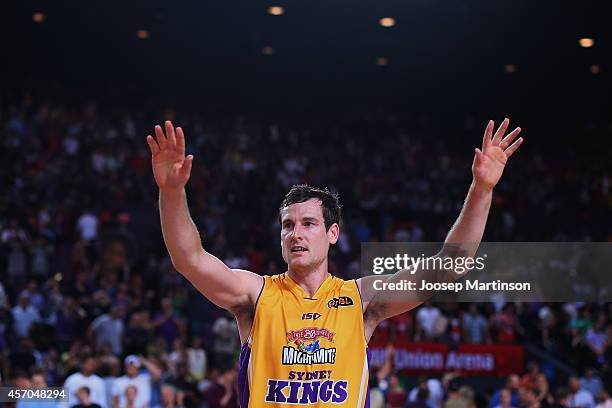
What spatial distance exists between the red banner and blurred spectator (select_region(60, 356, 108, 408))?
14.5 ft

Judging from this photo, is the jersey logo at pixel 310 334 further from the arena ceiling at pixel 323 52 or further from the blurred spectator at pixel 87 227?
the arena ceiling at pixel 323 52

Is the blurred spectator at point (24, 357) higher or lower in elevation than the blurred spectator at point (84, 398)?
higher

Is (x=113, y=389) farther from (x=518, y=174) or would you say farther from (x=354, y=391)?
(x=518, y=174)

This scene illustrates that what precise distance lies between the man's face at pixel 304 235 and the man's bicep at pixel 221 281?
0.21 metres

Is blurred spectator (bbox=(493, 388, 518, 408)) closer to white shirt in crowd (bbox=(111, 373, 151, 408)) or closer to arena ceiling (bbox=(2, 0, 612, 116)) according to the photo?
white shirt in crowd (bbox=(111, 373, 151, 408))

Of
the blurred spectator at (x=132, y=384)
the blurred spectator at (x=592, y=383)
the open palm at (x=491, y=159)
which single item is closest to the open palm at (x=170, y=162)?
the open palm at (x=491, y=159)

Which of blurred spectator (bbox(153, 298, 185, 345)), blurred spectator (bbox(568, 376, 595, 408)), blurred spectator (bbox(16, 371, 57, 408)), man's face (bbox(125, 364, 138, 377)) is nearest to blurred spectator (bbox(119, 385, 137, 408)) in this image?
man's face (bbox(125, 364, 138, 377))

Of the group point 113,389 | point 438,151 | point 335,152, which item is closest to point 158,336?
point 113,389

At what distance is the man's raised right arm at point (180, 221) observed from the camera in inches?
154

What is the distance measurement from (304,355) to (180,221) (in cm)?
80

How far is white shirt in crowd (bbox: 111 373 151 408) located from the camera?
39.0ft

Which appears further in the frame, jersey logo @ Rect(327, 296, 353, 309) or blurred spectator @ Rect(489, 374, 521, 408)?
blurred spectator @ Rect(489, 374, 521, 408)

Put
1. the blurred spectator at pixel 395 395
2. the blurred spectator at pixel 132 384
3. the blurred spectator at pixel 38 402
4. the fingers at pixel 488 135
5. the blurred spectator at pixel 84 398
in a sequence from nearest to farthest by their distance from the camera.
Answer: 1. the fingers at pixel 488 135
2. the blurred spectator at pixel 38 402
3. the blurred spectator at pixel 84 398
4. the blurred spectator at pixel 132 384
5. the blurred spectator at pixel 395 395

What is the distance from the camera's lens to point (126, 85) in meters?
24.2
